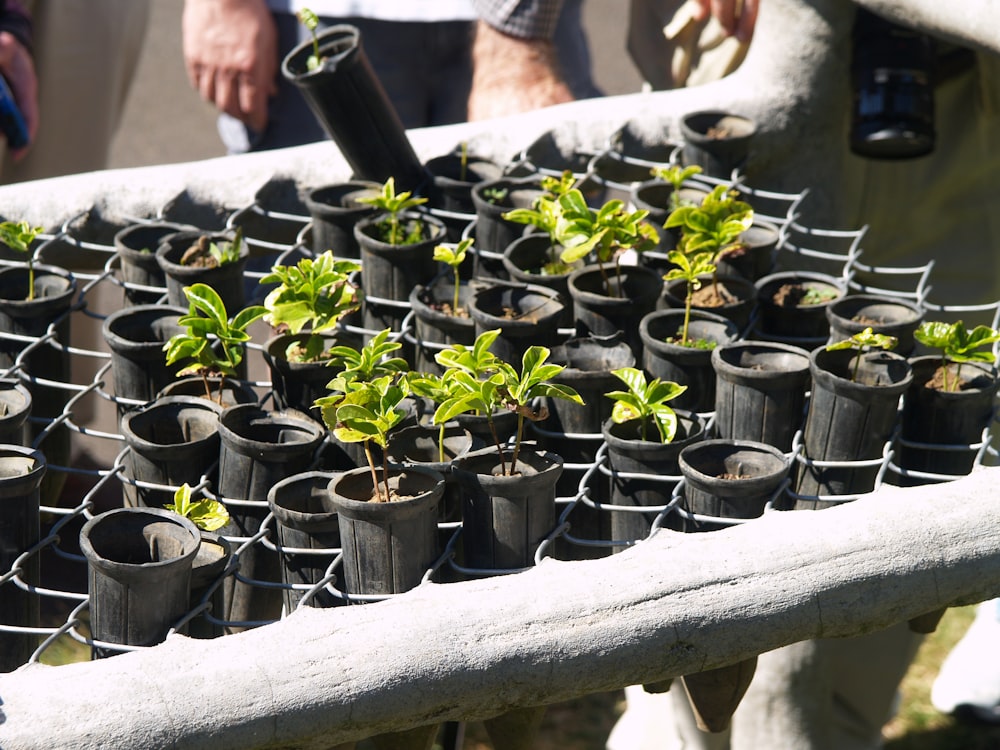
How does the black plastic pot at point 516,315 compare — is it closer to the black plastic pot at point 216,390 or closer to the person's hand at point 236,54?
the black plastic pot at point 216,390

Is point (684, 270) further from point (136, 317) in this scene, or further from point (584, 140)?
point (136, 317)

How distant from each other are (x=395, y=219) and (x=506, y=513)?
780 mm

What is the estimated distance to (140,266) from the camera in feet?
6.82

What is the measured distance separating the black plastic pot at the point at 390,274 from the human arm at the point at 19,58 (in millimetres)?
1508

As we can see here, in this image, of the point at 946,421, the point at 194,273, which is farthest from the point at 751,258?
the point at 194,273

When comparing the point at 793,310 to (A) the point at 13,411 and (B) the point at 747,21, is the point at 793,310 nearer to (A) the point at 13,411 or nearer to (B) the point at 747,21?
(A) the point at 13,411

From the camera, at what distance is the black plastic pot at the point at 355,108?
2125 mm

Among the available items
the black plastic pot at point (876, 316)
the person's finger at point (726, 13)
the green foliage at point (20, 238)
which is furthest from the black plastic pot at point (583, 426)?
the person's finger at point (726, 13)

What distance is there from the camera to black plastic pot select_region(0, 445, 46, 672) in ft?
4.82

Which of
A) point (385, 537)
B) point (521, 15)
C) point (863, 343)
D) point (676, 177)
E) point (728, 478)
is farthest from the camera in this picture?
point (521, 15)

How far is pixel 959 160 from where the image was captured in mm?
2812

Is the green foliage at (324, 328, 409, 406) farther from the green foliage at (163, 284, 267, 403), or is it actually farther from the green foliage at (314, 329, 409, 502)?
the green foliage at (163, 284, 267, 403)

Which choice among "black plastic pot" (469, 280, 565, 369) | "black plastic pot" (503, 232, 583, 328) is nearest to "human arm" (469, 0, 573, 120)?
"black plastic pot" (503, 232, 583, 328)

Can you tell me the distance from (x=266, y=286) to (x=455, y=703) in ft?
4.94
